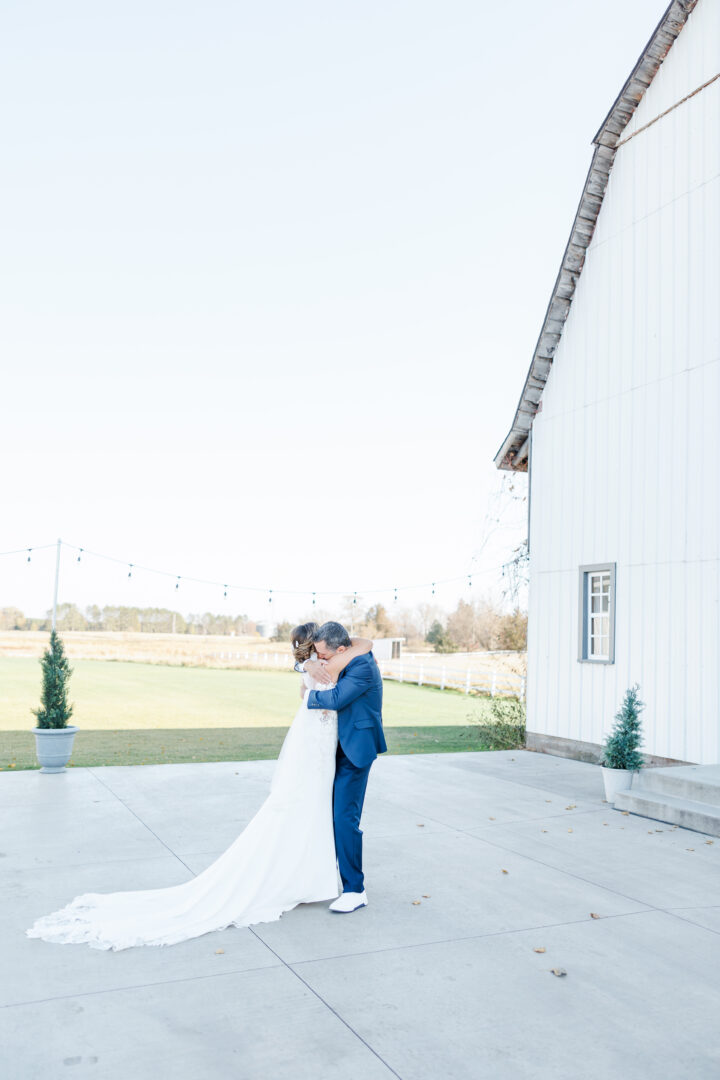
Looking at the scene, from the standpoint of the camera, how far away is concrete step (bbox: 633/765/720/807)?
8.17 metres

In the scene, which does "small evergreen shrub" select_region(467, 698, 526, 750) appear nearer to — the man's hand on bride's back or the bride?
the bride

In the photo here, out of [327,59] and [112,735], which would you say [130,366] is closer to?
[327,59]

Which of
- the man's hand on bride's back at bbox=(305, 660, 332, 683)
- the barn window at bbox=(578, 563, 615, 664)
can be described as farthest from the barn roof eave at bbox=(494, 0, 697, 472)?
the man's hand on bride's back at bbox=(305, 660, 332, 683)

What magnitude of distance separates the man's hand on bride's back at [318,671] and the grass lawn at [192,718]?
291 inches

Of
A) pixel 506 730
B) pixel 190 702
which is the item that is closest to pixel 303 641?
pixel 506 730

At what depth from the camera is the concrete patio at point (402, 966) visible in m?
3.31

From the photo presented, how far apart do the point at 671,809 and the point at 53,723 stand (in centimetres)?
708

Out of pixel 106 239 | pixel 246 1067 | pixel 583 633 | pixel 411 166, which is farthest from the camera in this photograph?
pixel 106 239

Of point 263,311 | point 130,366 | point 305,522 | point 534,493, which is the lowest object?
point 534,493

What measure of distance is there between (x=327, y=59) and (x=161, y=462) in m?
37.0

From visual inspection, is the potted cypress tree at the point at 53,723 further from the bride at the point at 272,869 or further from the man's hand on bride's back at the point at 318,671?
the man's hand on bride's back at the point at 318,671

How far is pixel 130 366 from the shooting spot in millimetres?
57281

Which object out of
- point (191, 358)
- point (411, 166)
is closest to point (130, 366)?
point (191, 358)

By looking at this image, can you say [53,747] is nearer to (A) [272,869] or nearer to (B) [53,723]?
(B) [53,723]
